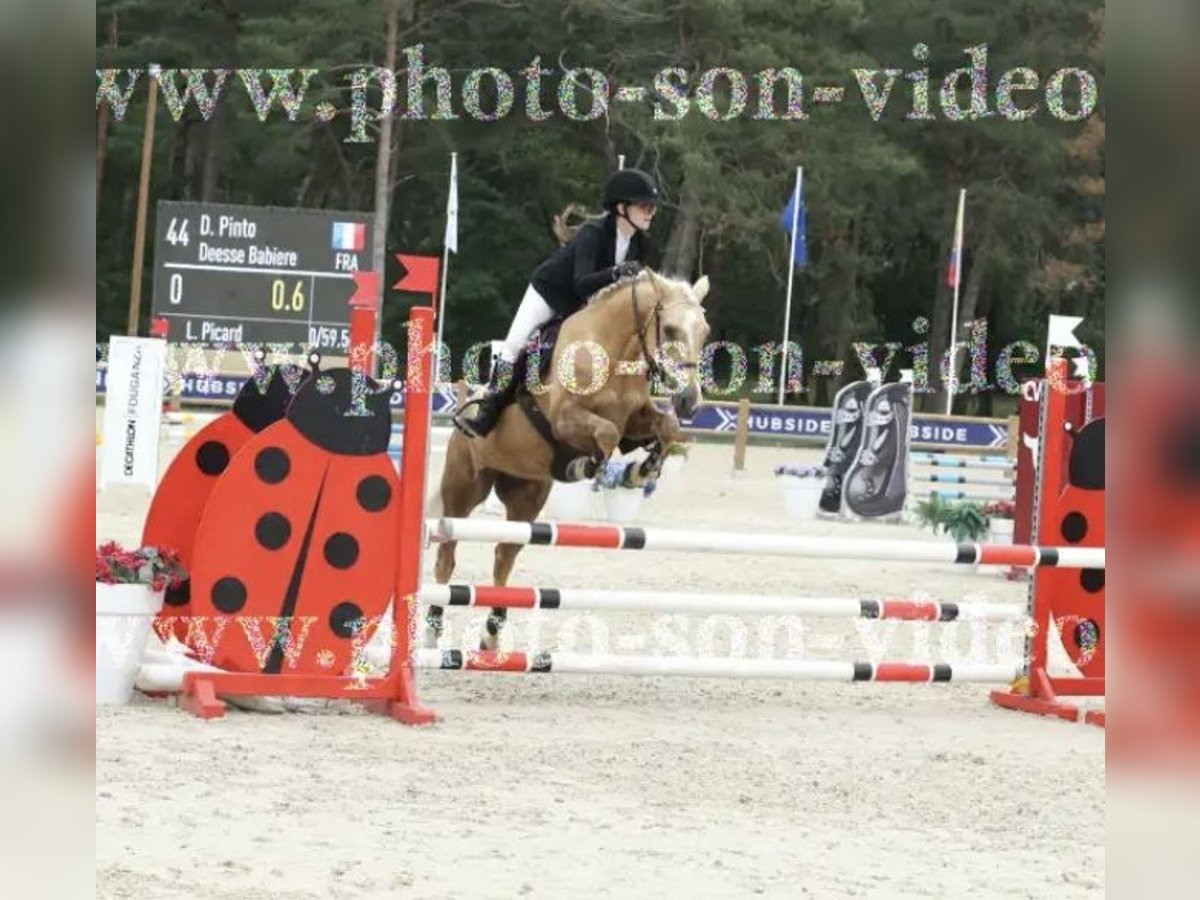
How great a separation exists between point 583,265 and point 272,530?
1662mm

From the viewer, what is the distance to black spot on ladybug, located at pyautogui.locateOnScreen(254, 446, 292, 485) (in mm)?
4938

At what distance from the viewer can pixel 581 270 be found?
19.6ft

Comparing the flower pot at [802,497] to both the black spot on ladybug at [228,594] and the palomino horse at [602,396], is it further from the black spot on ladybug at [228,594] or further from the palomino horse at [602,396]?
the black spot on ladybug at [228,594]

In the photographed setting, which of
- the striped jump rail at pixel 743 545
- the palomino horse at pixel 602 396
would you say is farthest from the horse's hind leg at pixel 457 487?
the striped jump rail at pixel 743 545

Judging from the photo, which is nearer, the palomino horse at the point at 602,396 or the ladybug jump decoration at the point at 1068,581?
the palomino horse at the point at 602,396

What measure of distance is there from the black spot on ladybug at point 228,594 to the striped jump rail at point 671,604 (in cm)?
56

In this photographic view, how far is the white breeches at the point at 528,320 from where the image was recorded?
6266 mm

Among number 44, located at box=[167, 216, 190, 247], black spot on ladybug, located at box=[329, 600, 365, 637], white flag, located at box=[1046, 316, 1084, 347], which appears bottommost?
black spot on ladybug, located at box=[329, 600, 365, 637]

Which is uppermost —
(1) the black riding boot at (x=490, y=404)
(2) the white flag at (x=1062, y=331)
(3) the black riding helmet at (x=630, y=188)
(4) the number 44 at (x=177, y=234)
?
(4) the number 44 at (x=177, y=234)

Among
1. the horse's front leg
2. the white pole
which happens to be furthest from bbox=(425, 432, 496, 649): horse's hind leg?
the horse's front leg

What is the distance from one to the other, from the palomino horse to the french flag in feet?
30.2

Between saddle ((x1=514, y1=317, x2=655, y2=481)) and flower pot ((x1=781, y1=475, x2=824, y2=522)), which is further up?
saddle ((x1=514, y1=317, x2=655, y2=481))

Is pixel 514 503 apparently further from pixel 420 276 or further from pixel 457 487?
pixel 420 276

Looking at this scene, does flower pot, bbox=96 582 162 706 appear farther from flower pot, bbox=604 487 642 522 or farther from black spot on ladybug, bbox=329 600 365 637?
flower pot, bbox=604 487 642 522
